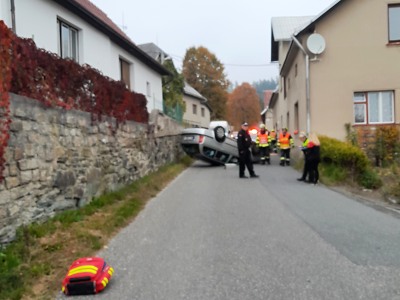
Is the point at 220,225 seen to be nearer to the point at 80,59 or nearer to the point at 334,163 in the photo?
the point at 334,163

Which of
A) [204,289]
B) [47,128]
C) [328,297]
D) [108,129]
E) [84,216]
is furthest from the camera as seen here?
[108,129]

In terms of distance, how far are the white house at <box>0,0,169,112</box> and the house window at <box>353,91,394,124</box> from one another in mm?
9054

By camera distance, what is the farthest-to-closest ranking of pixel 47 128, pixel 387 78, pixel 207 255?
pixel 387 78
pixel 47 128
pixel 207 255

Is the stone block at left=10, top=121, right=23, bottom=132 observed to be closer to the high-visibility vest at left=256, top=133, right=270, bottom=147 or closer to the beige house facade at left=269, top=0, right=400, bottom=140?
the beige house facade at left=269, top=0, right=400, bottom=140

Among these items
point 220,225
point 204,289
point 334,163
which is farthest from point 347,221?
point 334,163

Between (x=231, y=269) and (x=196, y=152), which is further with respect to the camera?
(x=196, y=152)

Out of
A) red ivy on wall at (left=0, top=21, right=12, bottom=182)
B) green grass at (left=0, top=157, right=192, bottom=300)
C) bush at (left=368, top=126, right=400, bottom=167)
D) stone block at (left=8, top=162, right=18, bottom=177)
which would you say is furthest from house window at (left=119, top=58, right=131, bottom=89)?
stone block at (left=8, top=162, right=18, bottom=177)

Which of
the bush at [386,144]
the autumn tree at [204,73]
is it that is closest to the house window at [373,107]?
the bush at [386,144]

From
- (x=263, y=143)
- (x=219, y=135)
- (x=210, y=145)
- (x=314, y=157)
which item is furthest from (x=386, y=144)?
(x=210, y=145)

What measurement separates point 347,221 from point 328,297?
3.58 meters

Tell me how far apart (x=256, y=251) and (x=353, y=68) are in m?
12.7

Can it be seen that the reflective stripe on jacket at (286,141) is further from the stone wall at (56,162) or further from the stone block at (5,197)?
the stone block at (5,197)

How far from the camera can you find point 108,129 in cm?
935

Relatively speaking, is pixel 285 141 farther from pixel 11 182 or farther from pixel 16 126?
pixel 11 182
